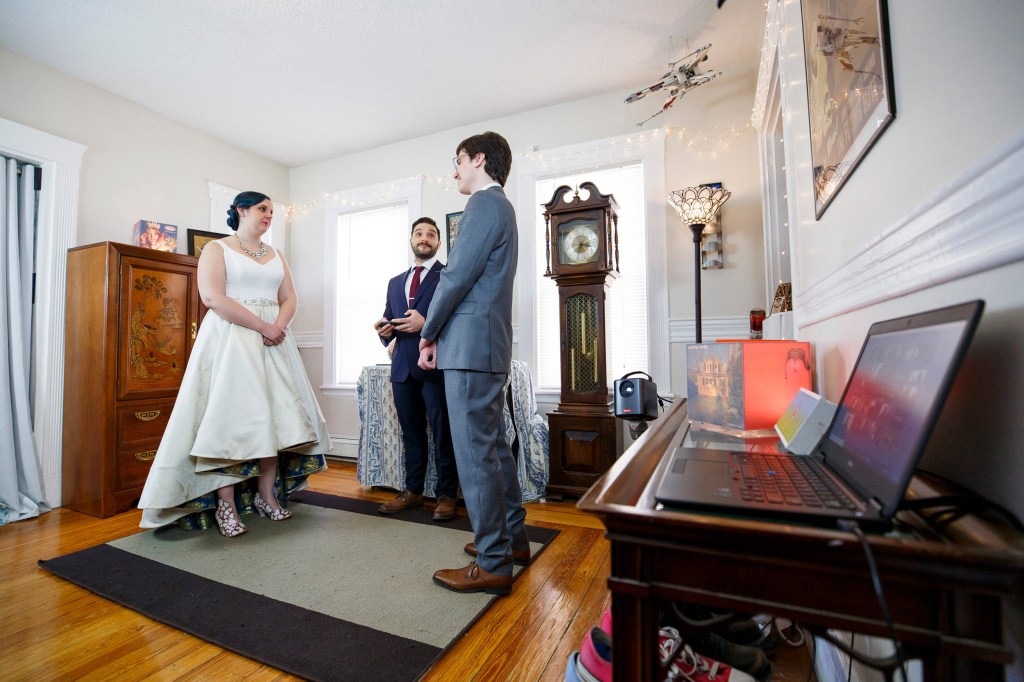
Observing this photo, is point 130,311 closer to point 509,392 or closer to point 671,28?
point 509,392

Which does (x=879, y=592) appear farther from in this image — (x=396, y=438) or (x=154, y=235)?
(x=154, y=235)

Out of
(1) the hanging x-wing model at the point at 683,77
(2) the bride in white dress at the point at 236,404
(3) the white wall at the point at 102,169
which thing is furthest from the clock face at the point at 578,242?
(3) the white wall at the point at 102,169

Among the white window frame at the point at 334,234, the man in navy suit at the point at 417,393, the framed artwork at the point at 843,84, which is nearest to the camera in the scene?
the framed artwork at the point at 843,84

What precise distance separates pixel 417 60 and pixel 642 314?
7.22 feet

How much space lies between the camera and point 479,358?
1.55 metres

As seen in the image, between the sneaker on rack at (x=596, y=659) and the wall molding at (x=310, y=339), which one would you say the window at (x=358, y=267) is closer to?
the wall molding at (x=310, y=339)

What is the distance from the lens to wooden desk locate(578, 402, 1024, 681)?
39cm

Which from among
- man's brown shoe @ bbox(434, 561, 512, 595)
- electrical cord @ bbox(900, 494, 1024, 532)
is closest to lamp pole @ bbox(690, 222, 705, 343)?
man's brown shoe @ bbox(434, 561, 512, 595)

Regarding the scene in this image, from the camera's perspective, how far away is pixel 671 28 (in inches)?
105

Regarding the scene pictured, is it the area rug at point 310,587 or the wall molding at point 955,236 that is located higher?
the wall molding at point 955,236

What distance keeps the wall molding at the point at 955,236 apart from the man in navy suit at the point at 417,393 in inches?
75.7

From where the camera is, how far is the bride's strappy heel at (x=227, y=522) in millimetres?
2139

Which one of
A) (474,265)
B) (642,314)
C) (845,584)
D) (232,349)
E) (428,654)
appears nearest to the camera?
(845,584)

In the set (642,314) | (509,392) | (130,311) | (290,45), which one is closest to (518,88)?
(290,45)
